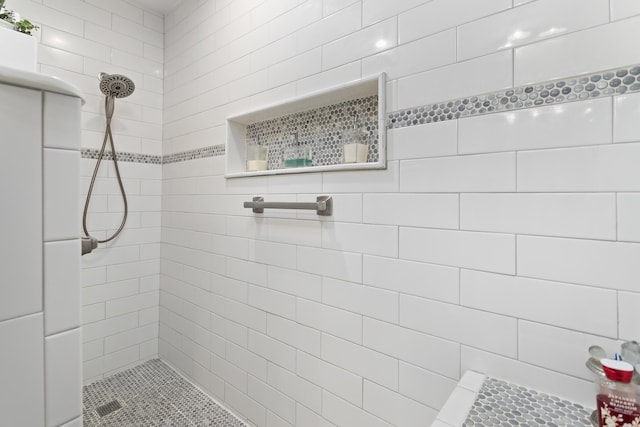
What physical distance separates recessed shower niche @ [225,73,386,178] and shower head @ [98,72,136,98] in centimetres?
69

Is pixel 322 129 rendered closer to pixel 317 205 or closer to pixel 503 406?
pixel 317 205

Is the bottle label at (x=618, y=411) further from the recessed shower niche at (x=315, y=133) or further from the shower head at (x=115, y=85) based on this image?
the shower head at (x=115, y=85)

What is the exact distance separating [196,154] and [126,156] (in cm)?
52

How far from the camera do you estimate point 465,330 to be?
2.85ft

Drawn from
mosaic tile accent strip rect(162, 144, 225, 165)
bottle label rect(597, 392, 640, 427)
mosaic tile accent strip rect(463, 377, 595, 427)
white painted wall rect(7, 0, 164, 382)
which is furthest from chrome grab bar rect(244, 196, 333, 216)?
white painted wall rect(7, 0, 164, 382)

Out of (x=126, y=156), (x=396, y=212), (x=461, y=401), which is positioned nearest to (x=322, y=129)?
(x=396, y=212)

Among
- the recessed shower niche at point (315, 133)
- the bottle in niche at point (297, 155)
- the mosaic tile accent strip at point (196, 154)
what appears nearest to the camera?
the recessed shower niche at point (315, 133)

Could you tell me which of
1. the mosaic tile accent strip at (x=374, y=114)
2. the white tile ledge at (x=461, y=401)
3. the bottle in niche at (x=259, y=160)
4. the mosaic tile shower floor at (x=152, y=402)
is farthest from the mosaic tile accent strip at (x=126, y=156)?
the white tile ledge at (x=461, y=401)

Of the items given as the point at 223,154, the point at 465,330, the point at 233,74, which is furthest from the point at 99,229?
the point at 465,330

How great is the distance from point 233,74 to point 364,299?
1303mm

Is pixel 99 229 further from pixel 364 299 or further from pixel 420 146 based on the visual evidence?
pixel 420 146

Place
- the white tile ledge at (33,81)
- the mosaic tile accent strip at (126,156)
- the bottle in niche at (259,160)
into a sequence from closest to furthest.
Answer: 1. the white tile ledge at (33,81)
2. the bottle in niche at (259,160)
3. the mosaic tile accent strip at (126,156)

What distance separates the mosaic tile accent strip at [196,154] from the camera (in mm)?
1688

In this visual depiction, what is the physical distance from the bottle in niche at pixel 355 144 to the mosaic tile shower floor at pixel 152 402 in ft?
4.57
